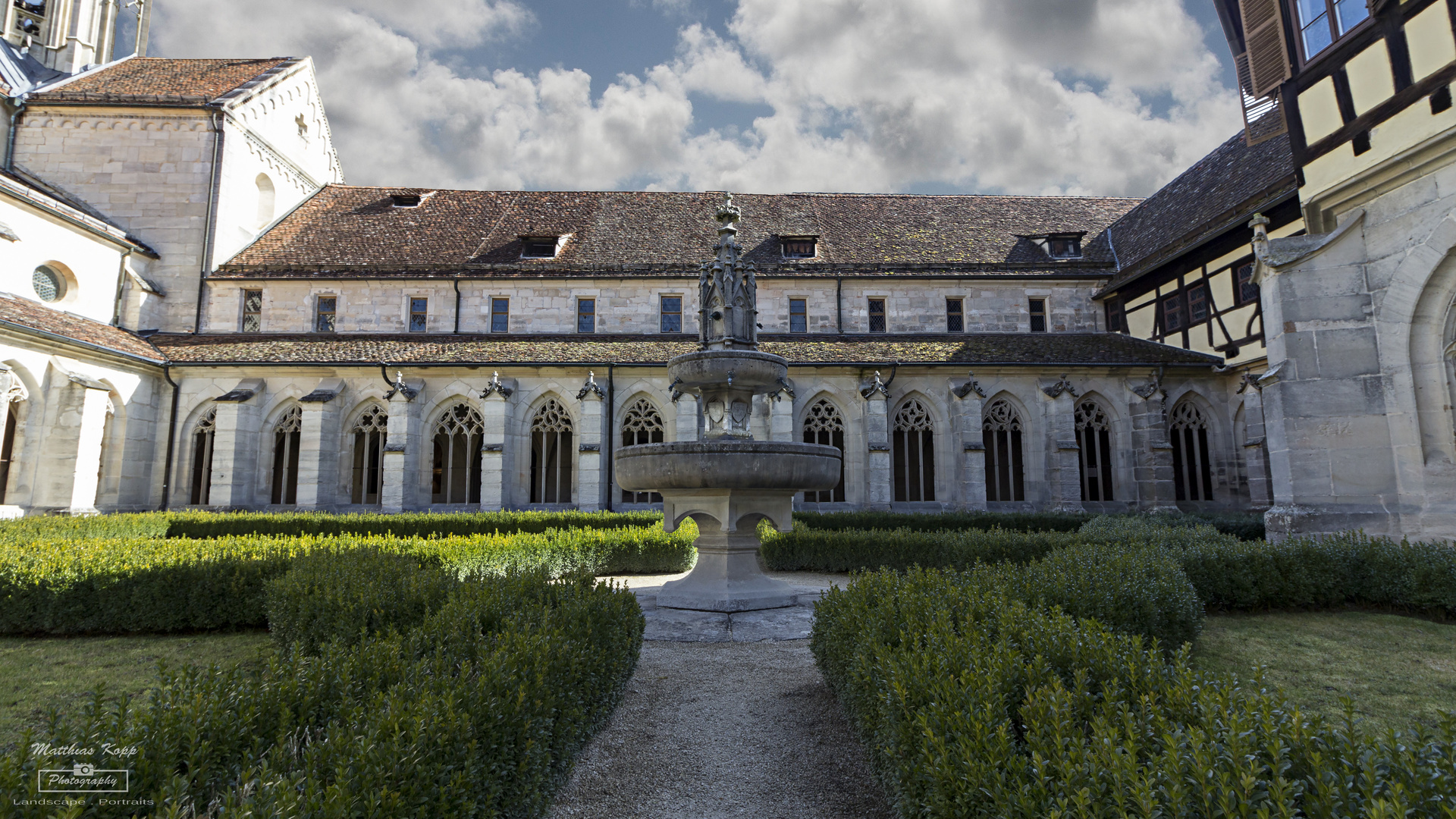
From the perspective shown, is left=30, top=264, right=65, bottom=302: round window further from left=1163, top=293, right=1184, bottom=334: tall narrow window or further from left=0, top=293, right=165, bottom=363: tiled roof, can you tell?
left=1163, top=293, right=1184, bottom=334: tall narrow window

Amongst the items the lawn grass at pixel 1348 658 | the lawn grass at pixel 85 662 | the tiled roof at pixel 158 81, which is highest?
the tiled roof at pixel 158 81

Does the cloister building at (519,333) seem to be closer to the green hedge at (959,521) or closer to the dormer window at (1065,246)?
the dormer window at (1065,246)

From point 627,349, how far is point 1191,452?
19.2 metres

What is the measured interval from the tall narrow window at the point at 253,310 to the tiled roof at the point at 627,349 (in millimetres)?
615

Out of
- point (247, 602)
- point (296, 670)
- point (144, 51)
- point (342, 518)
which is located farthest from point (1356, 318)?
point (144, 51)

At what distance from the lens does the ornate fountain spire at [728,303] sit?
9.96m

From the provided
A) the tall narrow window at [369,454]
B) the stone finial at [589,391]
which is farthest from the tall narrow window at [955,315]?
the tall narrow window at [369,454]

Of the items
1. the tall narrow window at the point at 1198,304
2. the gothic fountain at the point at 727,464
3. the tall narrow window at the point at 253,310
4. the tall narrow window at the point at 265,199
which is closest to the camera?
the gothic fountain at the point at 727,464

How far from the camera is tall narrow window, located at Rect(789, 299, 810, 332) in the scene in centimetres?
2625

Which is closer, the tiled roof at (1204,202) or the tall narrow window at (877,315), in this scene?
the tiled roof at (1204,202)

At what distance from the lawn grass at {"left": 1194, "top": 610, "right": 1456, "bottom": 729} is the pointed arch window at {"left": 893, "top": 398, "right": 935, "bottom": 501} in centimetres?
1454

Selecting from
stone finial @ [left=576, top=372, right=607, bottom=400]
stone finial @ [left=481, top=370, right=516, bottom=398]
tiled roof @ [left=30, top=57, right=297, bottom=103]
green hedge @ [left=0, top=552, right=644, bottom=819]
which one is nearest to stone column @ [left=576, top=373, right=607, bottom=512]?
stone finial @ [left=576, top=372, right=607, bottom=400]

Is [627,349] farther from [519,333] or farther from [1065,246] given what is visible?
[1065,246]

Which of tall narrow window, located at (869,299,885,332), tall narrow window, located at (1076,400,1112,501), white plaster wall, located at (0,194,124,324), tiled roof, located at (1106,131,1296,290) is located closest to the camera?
tiled roof, located at (1106,131,1296,290)
